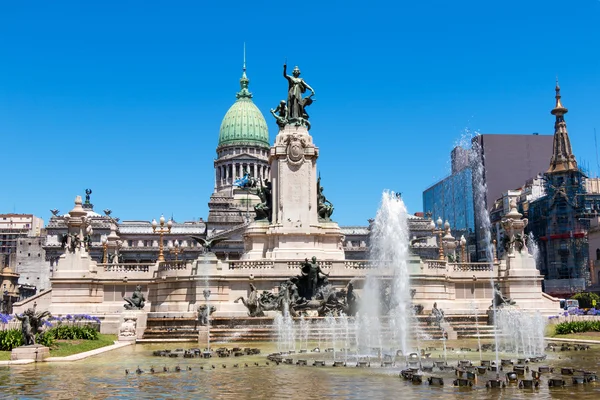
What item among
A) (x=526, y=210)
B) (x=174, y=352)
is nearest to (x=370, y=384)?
(x=174, y=352)

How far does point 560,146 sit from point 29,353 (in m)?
101

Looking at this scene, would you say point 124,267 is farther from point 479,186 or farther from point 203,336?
point 479,186

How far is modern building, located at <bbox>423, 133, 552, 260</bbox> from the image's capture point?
4481 inches

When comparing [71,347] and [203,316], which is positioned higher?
[203,316]

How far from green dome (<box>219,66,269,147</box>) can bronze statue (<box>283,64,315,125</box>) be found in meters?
85.3

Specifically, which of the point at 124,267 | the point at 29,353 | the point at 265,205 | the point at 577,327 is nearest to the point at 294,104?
the point at 265,205

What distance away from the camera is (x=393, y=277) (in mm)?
39250

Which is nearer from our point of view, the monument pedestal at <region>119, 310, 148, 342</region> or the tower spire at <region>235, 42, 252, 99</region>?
the monument pedestal at <region>119, 310, 148, 342</region>

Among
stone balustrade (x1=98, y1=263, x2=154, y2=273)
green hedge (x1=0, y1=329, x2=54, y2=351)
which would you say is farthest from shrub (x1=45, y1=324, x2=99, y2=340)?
stone balustrade (x1=98, y1=263, x2=154, y2=273)

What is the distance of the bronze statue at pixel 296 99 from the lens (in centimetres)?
4794

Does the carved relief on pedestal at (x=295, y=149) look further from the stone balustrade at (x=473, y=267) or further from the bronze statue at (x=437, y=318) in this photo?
the bronze statue at (x=437, y=318)

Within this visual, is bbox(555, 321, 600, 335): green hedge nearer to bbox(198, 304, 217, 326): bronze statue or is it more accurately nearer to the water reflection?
the water reflection

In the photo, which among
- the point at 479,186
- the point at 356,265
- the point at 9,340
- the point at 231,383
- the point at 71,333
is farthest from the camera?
the point at 479,186

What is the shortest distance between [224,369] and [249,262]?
20.9 m
